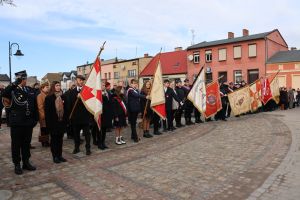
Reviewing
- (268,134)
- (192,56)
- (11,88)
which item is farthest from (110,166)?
(192,56)

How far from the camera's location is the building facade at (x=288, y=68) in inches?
1388

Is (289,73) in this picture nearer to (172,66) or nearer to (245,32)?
(245,32)

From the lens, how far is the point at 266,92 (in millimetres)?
18375

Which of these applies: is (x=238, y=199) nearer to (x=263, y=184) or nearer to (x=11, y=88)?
(x=263, y=184)

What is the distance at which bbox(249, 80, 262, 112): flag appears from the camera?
16.8m

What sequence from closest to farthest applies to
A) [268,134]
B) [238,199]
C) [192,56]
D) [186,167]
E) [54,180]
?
[238,199], [54,180], [186,167], [268,134], [192,56]

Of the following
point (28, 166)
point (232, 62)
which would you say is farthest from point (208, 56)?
point (28, 166)

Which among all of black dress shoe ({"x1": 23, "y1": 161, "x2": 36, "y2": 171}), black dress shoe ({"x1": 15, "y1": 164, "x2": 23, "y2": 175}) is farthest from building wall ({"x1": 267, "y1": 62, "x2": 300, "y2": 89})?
black dress shoe ({"x1": 15, "y1": 164, "x2": 23, "y2": 175})

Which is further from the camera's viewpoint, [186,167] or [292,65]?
[292,65]

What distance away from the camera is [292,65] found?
35500 mm

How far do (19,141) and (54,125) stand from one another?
877 millimetres

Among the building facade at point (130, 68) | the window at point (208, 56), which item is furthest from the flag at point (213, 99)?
the building facade at point (130, 68)

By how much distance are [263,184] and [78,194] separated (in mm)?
3113

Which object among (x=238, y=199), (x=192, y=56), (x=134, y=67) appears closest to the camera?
(x=238, y=199)
